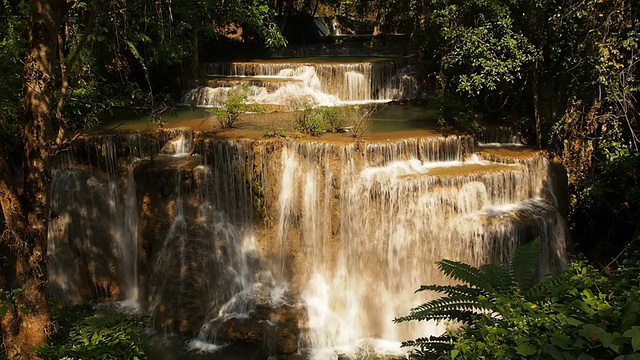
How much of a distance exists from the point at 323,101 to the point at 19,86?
726 cm

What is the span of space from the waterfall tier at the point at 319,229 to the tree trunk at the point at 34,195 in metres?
4.25

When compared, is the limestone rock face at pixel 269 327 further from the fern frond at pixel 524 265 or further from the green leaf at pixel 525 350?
the green leaf at pixel 525 350

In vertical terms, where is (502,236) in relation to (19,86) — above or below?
below

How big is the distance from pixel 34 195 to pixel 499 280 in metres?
4.11

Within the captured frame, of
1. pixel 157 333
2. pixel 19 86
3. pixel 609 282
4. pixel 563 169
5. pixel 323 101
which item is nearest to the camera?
pixel 609 282

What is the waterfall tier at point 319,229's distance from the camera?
8.80m

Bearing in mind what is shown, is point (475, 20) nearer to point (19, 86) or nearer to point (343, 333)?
point (343, 333)

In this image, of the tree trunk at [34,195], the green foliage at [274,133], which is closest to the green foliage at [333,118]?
the green foliage at [274,133]

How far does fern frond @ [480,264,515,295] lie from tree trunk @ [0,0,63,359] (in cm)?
395

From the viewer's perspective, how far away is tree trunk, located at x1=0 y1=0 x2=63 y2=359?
4.48 metres

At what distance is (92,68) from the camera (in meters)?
10.8

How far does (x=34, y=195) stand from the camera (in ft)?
15.3

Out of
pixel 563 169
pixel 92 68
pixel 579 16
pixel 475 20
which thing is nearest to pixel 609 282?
pixel 579 16

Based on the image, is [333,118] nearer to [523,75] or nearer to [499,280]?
[523,75]
